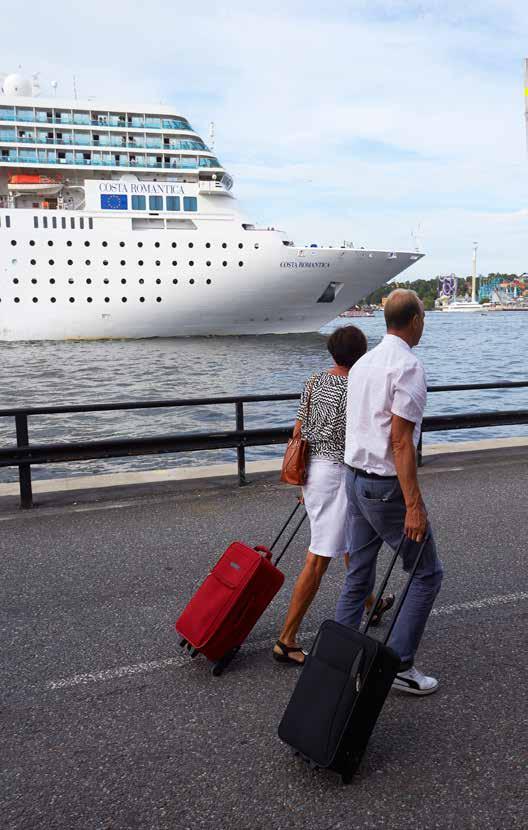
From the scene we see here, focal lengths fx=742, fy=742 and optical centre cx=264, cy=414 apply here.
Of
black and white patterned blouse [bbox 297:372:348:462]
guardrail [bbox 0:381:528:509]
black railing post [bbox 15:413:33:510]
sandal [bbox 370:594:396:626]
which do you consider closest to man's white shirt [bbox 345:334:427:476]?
black and white patterned blouse [bbox 297:372:348:462]

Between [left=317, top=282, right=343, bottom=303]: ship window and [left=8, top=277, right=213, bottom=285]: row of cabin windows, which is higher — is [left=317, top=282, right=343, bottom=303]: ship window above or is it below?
below

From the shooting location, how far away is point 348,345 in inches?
142

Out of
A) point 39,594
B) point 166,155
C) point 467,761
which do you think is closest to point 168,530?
point 39,594

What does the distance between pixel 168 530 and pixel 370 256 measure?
38576 millimetres

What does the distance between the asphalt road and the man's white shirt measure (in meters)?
1.13

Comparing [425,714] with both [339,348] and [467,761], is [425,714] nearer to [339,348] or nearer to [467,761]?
[467,761]

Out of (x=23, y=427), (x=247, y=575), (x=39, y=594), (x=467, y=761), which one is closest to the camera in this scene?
(x=467, y=761)

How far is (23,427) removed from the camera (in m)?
6.61

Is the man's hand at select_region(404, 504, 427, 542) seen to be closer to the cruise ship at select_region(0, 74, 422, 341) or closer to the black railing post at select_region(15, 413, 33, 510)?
the black railing post at select_region(15, 413, 33, 510)

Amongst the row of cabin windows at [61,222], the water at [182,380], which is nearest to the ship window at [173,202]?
the row of cabin windows at [61,222]

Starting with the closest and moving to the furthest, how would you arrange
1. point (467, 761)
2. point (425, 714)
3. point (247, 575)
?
point (467, 761)
point (425, 714)
point (247, 575)

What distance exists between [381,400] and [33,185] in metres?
42.4

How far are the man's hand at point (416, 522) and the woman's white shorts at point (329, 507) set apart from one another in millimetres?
616

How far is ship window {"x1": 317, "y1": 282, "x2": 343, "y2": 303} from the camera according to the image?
141 feet
